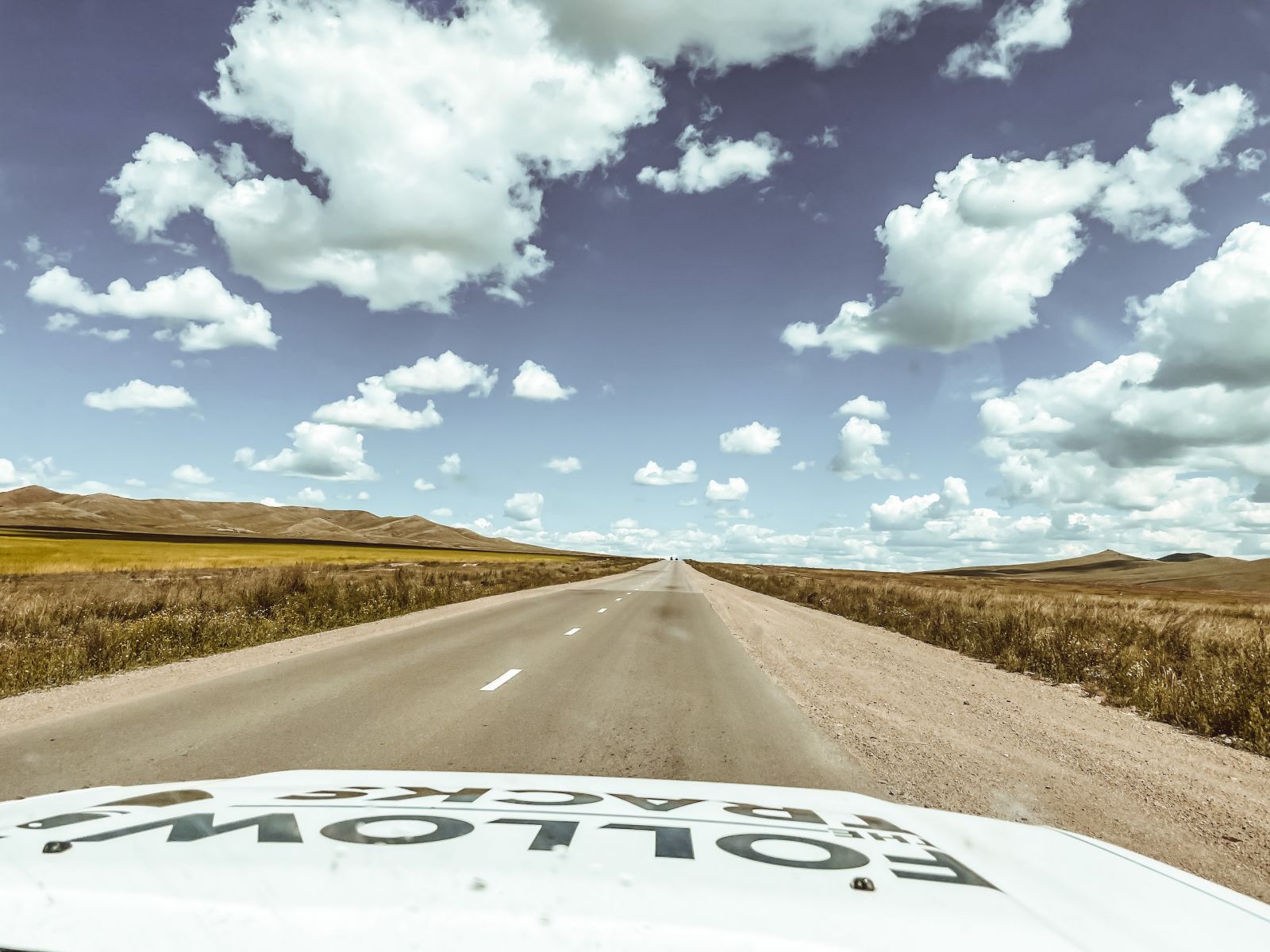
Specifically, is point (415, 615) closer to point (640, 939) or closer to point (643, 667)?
point (643, 667)

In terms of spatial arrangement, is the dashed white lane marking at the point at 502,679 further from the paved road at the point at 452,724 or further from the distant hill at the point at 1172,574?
the distant hill at the point at 1172,574

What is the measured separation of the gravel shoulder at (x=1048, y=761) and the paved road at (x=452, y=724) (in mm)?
613

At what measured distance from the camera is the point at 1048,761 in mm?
6535

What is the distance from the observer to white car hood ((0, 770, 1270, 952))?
1692 mm

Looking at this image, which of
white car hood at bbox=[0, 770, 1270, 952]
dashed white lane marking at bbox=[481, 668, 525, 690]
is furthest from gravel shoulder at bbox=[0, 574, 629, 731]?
white car hood at bbox=[0, 770, 1270, 952]

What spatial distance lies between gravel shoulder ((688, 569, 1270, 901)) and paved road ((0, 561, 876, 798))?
61 cm

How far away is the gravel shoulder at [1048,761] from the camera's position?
15.6 ft

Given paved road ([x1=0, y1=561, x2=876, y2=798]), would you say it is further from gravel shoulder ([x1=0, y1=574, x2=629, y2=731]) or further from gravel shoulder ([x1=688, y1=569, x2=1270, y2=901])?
gravel shoulder ([x1=688, y1=569, x2=1270, y2=901])

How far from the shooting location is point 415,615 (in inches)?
769

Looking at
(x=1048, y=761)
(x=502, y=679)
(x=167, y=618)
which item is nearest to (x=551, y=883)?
(x=1048, y=761)

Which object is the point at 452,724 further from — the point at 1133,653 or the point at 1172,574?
the point at 1172,574

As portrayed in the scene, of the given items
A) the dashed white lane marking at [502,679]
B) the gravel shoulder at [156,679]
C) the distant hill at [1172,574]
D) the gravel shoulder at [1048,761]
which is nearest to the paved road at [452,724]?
the dashed white lane marking at [502,679]

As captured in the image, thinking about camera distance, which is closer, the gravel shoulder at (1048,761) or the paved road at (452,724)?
the gravel shoulder at (1048,761)

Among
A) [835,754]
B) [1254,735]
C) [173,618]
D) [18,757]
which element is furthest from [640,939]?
[173,618]
